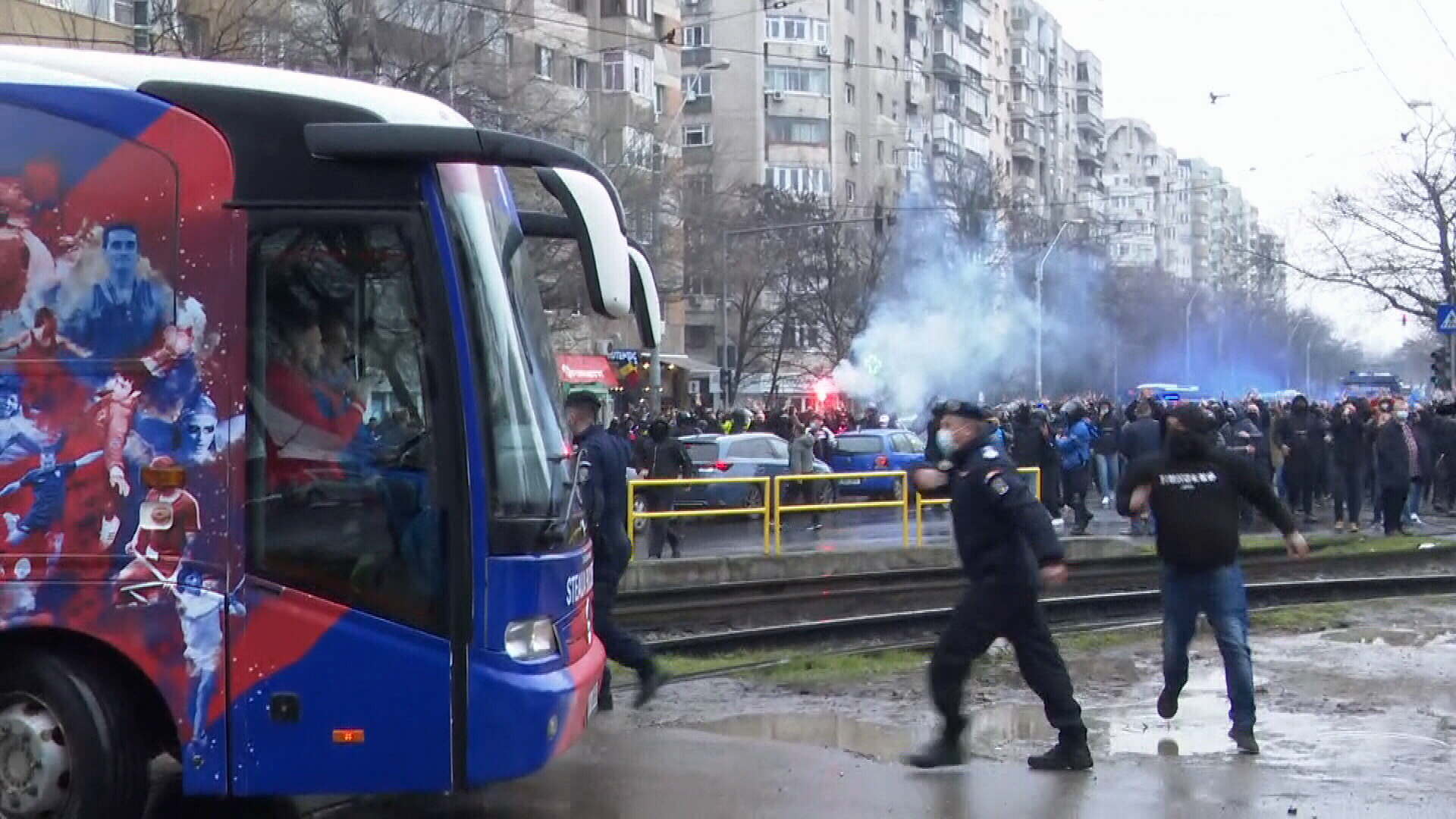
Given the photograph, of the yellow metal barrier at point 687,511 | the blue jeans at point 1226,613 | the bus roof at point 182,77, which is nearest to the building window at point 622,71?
the yellow metal barrier at point 687,511

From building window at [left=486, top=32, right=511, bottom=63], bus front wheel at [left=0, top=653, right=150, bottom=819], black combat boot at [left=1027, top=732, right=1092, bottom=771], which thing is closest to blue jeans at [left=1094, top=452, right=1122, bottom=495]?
building window at [left=486, top=32, right=511, bottom=63]

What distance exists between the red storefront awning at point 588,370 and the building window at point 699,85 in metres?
31.3

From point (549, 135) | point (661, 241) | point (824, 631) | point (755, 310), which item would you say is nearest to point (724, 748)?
point (824, 631)

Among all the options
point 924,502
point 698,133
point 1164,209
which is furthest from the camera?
point 1164,209

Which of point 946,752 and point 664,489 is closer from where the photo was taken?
point 946,752

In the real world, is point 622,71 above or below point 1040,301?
above

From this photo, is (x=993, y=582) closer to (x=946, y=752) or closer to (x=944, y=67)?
(x=946, y=752)

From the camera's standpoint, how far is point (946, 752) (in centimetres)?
816

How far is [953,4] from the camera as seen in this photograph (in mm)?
91375

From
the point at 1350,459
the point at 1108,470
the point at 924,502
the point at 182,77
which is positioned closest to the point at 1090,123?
the point at 1108,470

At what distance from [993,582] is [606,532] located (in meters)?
2.54

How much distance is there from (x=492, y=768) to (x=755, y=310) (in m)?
53.5

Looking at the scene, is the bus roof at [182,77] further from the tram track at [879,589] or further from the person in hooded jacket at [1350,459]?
the person in hooded jacket at [1350,459]

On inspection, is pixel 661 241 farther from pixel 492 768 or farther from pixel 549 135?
pixel 492 768
